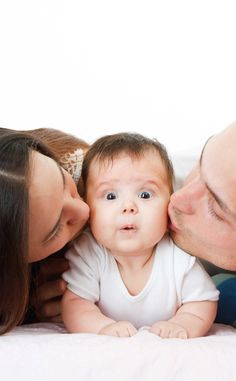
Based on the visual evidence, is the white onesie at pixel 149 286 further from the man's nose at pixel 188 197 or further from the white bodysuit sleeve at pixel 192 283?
the man's nose at pixel 188 197

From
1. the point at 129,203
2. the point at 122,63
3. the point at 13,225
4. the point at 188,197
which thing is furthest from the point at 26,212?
the point at 122,63

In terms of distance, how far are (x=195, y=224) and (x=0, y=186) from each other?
1.26ft

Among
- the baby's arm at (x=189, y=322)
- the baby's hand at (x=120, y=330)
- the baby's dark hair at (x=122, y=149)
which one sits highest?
the baby's dark hair at (x=122, y=149)

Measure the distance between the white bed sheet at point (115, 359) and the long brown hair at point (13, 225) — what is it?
11cm

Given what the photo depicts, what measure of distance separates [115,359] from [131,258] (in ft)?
1.00

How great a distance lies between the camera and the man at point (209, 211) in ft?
3.58

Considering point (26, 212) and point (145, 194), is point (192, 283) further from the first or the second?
point (26, 212)

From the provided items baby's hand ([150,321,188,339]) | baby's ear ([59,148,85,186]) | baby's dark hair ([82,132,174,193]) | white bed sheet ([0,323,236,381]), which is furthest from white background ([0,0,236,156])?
white bed sheet ([0,323,236,381])

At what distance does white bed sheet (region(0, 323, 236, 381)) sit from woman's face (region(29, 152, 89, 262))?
0.19 metres

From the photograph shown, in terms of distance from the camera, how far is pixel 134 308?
119cm

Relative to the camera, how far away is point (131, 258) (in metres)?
1.20

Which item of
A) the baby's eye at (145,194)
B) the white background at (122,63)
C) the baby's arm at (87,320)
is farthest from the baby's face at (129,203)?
the white background at (122,63)

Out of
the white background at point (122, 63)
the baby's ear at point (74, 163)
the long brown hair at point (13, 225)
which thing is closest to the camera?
the long brown hair at point (13, 225)

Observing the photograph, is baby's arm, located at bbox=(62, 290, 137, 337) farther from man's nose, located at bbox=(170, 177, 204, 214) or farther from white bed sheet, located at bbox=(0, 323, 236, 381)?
man's nose, located at bbox=(170, 177, 204, 214)
